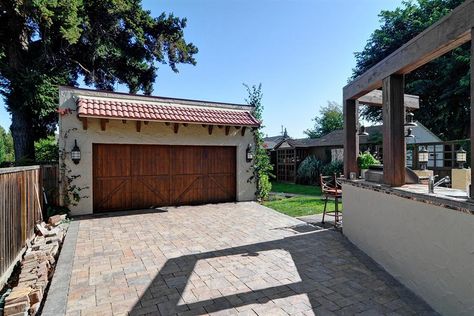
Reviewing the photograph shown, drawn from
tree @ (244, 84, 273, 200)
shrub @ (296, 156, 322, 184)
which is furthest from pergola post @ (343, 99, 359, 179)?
shrub @ (296, 156, 322, 184)

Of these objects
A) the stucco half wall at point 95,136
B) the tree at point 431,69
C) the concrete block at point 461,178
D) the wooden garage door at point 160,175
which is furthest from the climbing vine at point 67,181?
the tree at point 431,69

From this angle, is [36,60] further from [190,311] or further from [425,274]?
[425,274]

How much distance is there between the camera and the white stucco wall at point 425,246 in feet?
8.09

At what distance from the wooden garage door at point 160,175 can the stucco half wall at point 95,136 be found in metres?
0.22

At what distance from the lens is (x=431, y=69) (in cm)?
1634

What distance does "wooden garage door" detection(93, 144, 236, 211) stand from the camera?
8102 millimetres

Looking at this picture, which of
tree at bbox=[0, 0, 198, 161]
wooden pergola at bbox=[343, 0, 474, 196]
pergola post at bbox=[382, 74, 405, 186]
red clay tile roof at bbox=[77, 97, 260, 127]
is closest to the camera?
wooden pergola at bbox=[343, 0, 474, 196]

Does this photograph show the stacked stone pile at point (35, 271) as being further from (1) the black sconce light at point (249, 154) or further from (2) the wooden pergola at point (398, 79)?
(1) the black sconce light at point (249, 154)

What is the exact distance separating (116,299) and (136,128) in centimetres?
615

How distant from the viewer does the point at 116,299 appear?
3.05 meters

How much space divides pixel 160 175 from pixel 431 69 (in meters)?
17.4

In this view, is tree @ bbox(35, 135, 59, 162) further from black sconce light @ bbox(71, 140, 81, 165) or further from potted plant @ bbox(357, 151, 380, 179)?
potted plant @ bbox(357, 151, 380, 179)

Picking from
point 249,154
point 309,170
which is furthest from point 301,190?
point 249,154

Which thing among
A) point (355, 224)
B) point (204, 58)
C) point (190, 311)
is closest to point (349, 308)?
point (190, 311)
